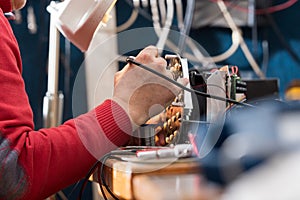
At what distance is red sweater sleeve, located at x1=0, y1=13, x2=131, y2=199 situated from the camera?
61cm

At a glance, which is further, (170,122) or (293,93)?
(293,93)

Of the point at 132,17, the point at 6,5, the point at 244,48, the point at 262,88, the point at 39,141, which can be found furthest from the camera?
the point at 244,48

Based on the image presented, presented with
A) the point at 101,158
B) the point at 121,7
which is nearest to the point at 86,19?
the point at 101,158

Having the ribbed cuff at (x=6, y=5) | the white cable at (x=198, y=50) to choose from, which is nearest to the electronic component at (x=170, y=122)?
the ribbed cuff at (x=6, y=5)

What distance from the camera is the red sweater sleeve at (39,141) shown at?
610 millimetres

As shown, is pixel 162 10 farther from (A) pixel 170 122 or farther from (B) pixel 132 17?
(A) pixel 170 122

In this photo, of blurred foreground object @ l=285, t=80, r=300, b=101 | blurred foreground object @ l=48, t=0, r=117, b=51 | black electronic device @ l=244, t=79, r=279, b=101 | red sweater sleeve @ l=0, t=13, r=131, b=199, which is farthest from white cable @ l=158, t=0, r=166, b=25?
red sweater sleeve @ l=0, t=13, r=131, b=199

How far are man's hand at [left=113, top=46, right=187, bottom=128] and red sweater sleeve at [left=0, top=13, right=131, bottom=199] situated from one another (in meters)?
0.02

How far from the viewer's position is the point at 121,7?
5.98ft

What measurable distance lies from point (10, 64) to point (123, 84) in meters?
0.17

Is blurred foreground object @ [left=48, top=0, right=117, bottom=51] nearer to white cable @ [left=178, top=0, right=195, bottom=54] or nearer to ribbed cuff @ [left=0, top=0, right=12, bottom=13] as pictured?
ribbed cuff @ [left=0, top=0, right=12, bottom=13]

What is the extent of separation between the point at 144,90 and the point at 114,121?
0.22 ft

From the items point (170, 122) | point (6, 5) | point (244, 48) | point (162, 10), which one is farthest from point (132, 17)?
point (170, 122)

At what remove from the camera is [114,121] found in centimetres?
67
